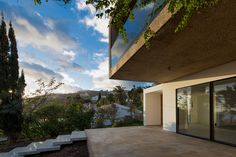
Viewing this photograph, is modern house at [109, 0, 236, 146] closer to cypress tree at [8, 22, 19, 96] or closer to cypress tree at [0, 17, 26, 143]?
cypress tree at [0, 17, 26, 143]

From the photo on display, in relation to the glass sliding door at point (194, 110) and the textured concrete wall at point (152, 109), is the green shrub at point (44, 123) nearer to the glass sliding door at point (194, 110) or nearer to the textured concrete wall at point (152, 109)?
the textured concrete wall at point (152, 109)

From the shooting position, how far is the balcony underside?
130 inches

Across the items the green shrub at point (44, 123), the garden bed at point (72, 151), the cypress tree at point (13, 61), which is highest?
the cypress tree at point (13, 61)

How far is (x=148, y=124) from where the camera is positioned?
13.4 metres

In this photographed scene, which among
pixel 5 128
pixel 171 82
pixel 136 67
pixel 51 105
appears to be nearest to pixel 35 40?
pixel 51 105

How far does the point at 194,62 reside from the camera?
6.54m

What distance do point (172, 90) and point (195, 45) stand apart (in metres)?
5.86

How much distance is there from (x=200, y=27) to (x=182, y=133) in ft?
21.8

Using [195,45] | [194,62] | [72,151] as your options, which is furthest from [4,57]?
[195,45]

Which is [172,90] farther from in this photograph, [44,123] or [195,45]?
[44,123]

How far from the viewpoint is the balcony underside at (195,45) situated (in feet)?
10.8

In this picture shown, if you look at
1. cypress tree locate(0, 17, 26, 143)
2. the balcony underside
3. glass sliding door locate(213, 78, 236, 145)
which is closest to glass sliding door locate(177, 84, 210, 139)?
glass sliding door locate(213, 78, 236, 145)

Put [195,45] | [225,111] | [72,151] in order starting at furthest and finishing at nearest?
[72,151] < [225,111] < [195,45]

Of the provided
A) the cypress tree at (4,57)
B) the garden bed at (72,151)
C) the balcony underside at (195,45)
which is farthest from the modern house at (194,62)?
the cypress tree at (4,57)
